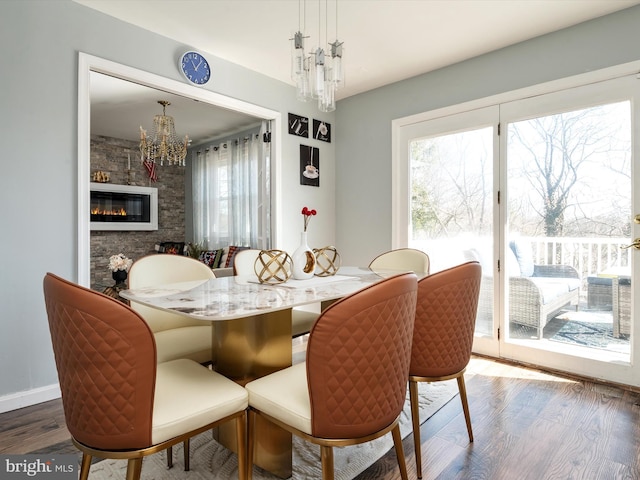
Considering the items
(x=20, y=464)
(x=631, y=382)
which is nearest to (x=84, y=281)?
(x=20, y=464)

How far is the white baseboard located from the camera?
2.13 metres

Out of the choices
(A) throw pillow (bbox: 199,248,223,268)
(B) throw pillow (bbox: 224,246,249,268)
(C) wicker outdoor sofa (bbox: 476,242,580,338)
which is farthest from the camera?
(A) throw pillow (bbox: 199,248,223,268)

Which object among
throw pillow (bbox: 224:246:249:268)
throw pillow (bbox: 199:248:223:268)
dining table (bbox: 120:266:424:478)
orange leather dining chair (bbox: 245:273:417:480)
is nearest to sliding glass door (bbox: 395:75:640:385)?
dining table (bbox: 120:266:424:478)

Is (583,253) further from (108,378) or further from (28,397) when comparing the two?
(28,397)

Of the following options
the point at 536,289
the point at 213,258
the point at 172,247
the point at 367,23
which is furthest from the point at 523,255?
the point at 172,247

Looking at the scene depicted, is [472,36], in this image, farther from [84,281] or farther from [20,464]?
[20,464]

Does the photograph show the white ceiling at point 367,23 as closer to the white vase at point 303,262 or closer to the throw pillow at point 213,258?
the white vase at point 303,262

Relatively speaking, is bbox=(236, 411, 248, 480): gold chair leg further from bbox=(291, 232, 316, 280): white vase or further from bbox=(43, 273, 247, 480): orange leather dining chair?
bbox=(291, 232, 316, 280): white vase

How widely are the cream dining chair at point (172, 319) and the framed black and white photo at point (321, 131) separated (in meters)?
2.33

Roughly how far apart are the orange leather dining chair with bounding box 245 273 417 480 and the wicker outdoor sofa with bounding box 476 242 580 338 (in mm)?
2143

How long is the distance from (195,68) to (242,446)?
2736 millimetres

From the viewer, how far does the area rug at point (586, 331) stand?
99.6 inches

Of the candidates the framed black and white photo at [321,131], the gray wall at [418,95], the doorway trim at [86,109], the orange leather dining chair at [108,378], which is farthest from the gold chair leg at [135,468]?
the framed black and white photo at [321,131]

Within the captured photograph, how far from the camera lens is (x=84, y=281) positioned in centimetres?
238
